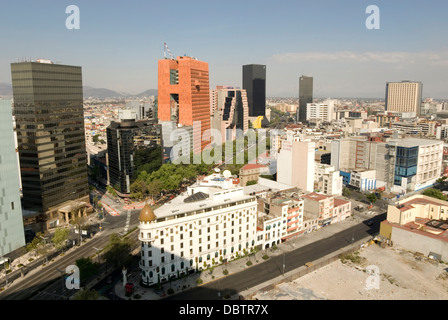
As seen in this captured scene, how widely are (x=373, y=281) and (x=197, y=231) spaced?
28533mm

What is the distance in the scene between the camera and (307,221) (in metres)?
71.7

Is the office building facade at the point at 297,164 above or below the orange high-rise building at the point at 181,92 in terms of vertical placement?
below

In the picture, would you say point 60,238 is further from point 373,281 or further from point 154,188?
point 373,281

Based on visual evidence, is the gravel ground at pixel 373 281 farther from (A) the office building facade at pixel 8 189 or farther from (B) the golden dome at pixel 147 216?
(A) the office building facade at pixel 8 189

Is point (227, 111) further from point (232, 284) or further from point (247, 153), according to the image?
point (232, 284)

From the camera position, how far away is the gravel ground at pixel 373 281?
160 feet

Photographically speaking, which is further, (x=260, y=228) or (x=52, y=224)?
(x=52, y=224)

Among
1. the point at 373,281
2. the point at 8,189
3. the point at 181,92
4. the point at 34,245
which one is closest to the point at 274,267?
the point at 373,281

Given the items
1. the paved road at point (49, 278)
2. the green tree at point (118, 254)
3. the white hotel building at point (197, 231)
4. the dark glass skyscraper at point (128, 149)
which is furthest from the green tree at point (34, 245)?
the dark glass skyscraper at point (128, 149)

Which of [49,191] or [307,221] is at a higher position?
[49,191]

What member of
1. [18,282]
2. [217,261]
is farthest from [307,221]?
[18,282]

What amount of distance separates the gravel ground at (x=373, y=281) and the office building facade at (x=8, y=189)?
42573 mm

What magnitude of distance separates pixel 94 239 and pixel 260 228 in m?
33.3

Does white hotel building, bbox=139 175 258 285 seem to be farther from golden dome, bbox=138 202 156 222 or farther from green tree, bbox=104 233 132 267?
green tree, bbox=104 233 132 267
